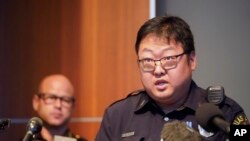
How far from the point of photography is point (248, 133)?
90cm

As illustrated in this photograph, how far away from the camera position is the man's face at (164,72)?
1490 millimetres

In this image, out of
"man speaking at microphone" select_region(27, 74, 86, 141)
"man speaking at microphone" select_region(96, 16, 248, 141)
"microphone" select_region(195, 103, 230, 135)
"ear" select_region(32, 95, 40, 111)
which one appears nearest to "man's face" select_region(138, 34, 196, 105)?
"man speaking at microphone" select_region(96, 16, 248, 141)

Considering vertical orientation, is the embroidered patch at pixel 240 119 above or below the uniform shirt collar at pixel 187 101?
below

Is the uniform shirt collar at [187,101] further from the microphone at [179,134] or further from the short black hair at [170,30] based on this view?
the microphone at [179,134]

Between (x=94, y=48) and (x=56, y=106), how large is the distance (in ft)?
1.47

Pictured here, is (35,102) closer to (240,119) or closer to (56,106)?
(56,106)

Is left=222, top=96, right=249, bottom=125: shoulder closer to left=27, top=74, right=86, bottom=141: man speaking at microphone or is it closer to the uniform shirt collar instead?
the uniform shirt collar

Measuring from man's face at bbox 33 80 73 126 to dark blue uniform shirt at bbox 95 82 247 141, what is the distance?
504 millimetres

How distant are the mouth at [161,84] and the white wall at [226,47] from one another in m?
0.80

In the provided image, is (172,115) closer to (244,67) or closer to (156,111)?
(156,111)

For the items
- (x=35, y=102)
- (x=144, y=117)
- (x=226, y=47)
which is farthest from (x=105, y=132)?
(x=226, y=47)

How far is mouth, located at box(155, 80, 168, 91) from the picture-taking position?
1490mm

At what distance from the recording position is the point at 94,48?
7.85ft

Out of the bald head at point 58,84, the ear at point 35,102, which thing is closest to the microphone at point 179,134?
the bald head at point 58,84
